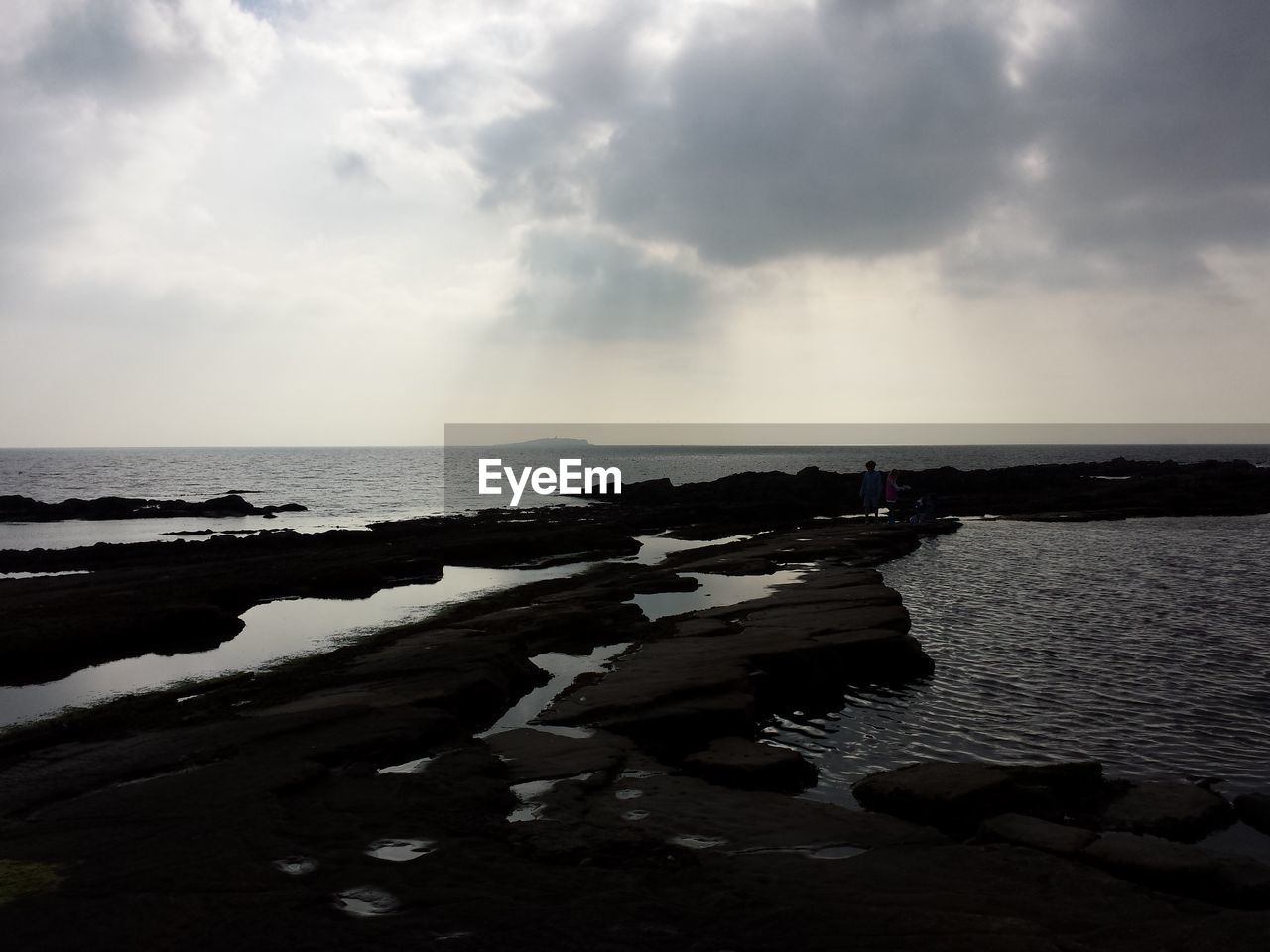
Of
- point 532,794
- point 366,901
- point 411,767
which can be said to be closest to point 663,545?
point 411,767

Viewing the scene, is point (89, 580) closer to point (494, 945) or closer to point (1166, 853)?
point (494, 945)

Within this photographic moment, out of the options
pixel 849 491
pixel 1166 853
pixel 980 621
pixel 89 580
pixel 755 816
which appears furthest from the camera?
pixel 849 491

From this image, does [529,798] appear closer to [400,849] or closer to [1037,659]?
[400,849]

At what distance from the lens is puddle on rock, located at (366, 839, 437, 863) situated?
6.80 metres

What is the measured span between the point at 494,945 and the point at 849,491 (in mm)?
58769

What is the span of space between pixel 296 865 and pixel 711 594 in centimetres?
1625

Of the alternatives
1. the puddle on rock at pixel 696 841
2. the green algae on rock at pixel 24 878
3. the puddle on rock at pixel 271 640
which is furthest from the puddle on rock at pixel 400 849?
the puddle on rock at pixel 271 640

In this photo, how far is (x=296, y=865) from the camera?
6629 millimetres

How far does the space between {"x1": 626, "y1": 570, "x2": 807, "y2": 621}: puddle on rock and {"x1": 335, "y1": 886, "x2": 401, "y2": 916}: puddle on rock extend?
12877 millimetres

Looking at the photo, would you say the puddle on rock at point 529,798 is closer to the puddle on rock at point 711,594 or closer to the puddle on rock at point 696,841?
the puddle on rock at point 696,841

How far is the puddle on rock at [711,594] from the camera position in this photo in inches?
797

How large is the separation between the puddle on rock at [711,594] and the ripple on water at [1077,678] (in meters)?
3.61

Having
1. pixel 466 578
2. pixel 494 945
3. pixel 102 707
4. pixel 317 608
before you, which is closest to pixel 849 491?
pixel 466 578

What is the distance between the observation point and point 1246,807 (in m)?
8.27
